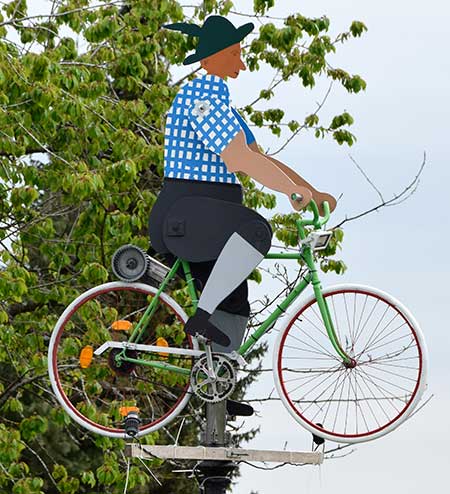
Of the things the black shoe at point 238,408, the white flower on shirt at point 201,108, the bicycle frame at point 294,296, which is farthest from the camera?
the black shoe at point 238,408

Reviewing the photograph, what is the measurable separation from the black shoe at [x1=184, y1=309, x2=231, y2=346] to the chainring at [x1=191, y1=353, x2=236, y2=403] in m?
0.11

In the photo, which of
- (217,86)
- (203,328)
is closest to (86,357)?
(203,328)

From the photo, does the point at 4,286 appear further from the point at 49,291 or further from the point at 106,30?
the point at 106,30

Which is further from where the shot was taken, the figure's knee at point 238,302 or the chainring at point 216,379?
the figure's knee at point 238,302

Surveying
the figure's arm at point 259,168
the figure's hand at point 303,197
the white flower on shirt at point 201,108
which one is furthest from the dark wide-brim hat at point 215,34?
the figure's hand at point 303,197

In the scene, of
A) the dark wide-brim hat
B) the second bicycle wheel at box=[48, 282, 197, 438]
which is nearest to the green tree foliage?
the second bicycle wheel at box=[48, 282, 197, 438]

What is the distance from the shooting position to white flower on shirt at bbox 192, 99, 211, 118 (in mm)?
7754

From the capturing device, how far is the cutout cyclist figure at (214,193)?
25.2 ft

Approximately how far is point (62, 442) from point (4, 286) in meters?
9.57

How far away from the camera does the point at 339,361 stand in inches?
301

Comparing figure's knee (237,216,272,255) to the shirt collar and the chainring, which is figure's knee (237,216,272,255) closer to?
the chainring

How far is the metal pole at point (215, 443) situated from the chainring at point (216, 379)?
23 cm

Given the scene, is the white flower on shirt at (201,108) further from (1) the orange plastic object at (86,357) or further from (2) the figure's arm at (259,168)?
(1) the orange plastic object at (86,357)

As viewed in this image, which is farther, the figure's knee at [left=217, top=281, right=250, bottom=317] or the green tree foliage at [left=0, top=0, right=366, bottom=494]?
the green tree foliage at [left=0, top=0, right=366, bottom=494]
